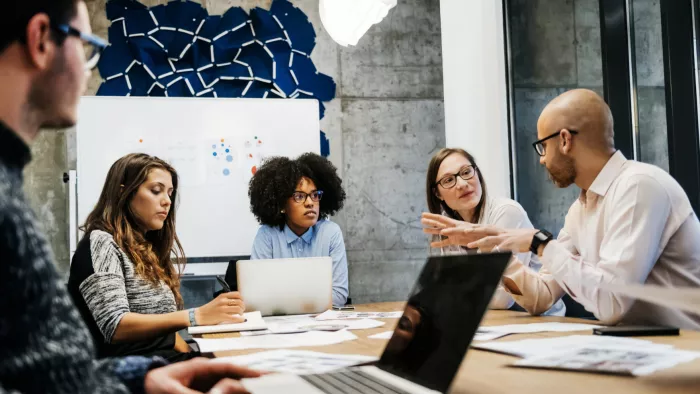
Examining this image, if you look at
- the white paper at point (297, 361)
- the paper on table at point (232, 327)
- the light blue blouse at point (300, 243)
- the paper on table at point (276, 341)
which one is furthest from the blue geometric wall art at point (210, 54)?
the white paper at point (297, 361)

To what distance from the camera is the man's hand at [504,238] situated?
204 cm

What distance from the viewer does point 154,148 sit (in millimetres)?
4797

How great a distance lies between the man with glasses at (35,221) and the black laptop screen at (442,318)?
262 mm

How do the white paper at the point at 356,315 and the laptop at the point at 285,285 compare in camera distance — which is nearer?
the white paper at the point at 356,315

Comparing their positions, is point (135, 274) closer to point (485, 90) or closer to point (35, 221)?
point (35, 221)

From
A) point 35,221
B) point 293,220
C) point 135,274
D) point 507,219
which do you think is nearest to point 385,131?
point 293,220

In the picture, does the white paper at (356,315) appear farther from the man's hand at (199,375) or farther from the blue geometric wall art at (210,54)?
the blue geometric wall art at (210,54)

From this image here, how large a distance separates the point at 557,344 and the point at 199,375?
75 centimetres

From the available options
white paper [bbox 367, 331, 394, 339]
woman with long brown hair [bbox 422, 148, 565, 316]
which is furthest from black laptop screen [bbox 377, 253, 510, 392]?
woman with long brown hair [bbox 422, 148, 565, 316]

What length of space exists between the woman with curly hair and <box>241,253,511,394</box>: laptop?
8.07ft

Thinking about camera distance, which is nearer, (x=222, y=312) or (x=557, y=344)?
(x=557, y=344)

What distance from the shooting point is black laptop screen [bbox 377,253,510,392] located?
881 millimetres

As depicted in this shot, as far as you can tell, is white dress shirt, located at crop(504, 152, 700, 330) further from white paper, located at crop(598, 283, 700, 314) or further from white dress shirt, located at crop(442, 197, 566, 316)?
white paper, located at crop(598, 283, 700, 314)

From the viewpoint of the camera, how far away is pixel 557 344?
1357 millimetres
